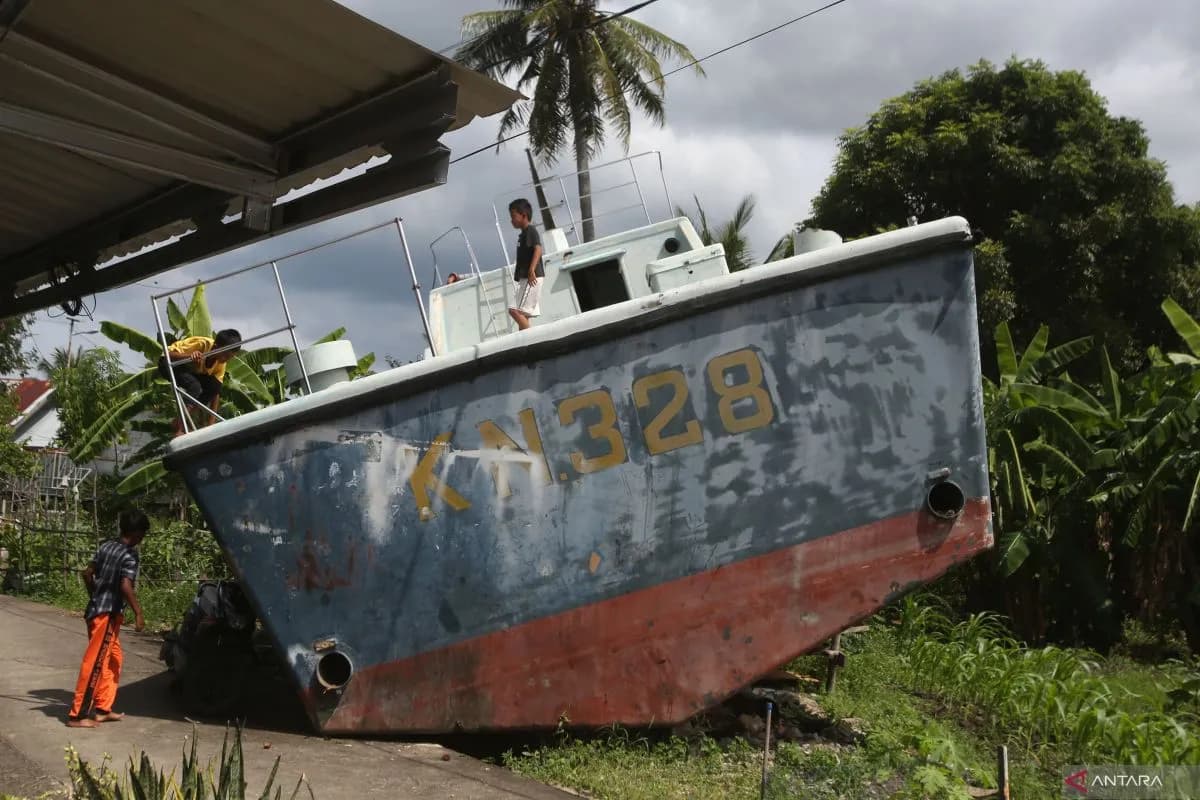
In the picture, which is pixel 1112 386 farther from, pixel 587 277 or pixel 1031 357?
pixel 587 277

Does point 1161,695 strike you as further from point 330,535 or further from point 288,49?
point 288,49

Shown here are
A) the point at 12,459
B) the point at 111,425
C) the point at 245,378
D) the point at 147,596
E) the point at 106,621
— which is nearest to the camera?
the point at 106,621

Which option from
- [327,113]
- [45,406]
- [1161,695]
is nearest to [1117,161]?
[1161,695]

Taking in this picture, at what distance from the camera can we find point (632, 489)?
5.88 meters

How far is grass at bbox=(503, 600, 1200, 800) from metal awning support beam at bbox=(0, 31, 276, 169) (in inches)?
138

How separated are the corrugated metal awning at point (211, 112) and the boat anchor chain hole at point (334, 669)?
2419 millimetres

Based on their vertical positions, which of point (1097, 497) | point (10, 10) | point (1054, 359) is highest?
point (10, 10)

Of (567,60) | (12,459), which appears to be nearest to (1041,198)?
(567,60)

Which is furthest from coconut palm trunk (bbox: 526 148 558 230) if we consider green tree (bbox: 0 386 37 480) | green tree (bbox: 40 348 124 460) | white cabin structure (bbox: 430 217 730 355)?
green tree (bbox: 0 386 37 480)

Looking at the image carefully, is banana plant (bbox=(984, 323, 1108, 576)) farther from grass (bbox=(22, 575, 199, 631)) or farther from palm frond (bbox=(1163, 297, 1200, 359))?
grass (bbox=(22, 575, 199, 631))

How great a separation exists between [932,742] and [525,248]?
3716 mm

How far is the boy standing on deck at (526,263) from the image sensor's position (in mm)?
6613

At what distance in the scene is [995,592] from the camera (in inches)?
421

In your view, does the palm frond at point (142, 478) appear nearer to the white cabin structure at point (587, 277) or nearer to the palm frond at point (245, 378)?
the palm frond at point (245, 378)
